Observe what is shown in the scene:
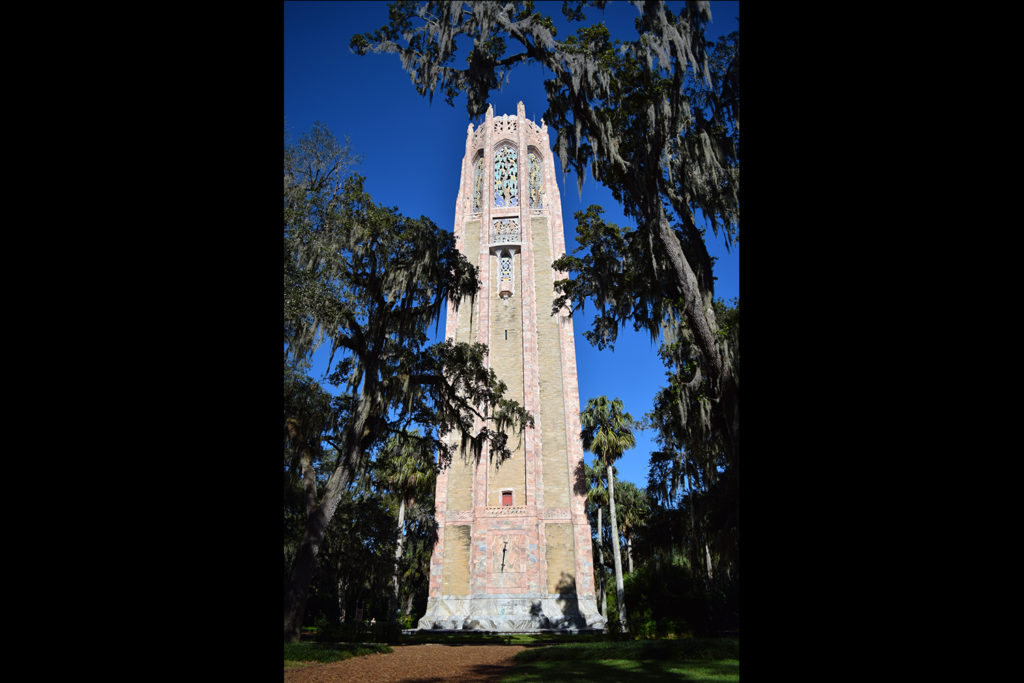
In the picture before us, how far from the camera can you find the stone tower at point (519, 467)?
27484 millimetres

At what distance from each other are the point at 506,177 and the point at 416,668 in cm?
3048

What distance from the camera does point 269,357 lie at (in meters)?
2.15

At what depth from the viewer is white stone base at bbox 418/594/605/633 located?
26.6 meters

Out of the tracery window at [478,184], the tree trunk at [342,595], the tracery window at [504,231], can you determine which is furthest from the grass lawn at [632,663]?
the tracery window at [478,184]

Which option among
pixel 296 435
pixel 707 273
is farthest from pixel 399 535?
pixel 707 273

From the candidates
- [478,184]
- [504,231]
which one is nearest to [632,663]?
[504,231]

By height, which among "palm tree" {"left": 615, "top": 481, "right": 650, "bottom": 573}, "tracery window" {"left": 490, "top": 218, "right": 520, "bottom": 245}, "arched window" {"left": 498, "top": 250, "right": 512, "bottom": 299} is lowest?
"palm tree" {"left": 615, "top": 481, "right": 650, "bottom": 573}

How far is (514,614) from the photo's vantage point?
88.4 feet

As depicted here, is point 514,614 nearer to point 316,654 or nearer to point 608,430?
point 608,430

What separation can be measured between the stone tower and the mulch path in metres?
7.60

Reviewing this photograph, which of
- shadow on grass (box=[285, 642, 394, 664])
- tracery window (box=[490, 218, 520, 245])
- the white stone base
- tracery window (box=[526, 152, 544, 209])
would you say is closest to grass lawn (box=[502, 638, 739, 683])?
shadow on grass (box=[285, 642, 394, 664])

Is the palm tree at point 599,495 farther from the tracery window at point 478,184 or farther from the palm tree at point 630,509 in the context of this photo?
the tracery window at point 478,184

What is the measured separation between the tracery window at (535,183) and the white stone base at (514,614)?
22.1 metres

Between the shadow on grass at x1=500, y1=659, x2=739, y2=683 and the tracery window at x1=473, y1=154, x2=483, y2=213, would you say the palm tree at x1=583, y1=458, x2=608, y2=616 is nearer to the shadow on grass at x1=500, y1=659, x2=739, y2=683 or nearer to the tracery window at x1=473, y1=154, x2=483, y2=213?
the tracery window at x1=473, y1=154, x2=483, y2=213
